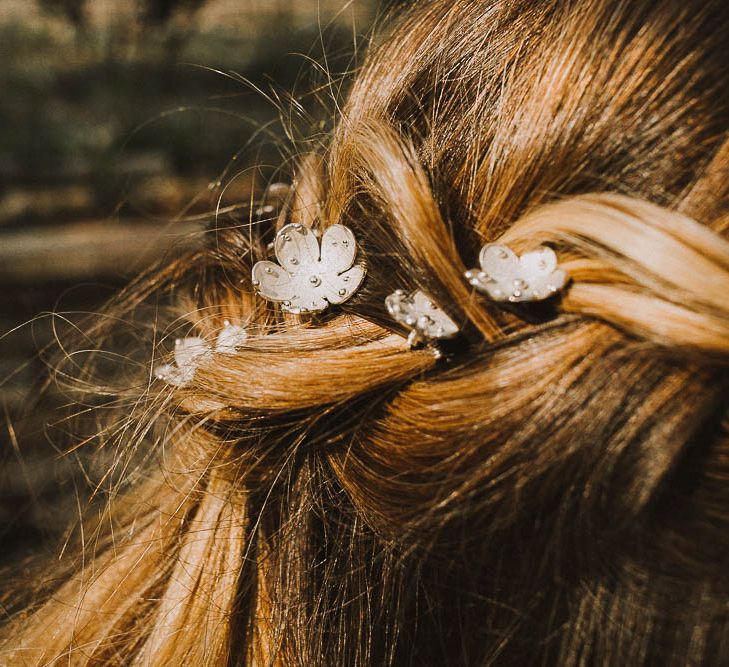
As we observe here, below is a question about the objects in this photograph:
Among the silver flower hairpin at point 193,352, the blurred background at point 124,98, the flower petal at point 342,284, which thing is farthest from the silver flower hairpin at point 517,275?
the blurred background at point 124,98

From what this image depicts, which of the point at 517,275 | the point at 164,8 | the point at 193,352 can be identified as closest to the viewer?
the point at 517,275

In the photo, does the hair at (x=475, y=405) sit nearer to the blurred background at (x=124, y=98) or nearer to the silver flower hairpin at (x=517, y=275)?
the silver flower hairpin at (x=517, y=275)

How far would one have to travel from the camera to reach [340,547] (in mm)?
650

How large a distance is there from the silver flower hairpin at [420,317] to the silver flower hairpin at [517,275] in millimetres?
37

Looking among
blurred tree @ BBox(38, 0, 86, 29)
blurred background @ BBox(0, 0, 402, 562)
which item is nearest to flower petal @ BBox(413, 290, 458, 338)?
blurred background @ BBox(0, 0, 402, 562)

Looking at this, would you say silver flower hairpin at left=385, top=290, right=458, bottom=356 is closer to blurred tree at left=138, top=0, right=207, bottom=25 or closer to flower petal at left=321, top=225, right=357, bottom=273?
flower petal at left=321, top=225, right=357, bottom=273

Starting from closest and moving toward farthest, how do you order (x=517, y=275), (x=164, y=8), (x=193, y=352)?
(x=517, y=275) → (x=193, y=352) → (x=164, y=8)

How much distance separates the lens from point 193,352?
0.64 meters

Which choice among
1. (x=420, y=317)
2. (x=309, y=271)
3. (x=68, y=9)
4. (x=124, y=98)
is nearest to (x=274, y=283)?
(x=309, y=271)

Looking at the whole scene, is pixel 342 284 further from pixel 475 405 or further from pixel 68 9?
pixel 68 9

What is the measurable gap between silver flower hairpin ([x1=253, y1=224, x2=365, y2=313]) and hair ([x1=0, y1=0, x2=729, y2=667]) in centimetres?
2

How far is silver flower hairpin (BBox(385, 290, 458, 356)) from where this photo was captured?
529 millimetres

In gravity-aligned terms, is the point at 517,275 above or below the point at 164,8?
below

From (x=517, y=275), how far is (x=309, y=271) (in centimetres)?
18
